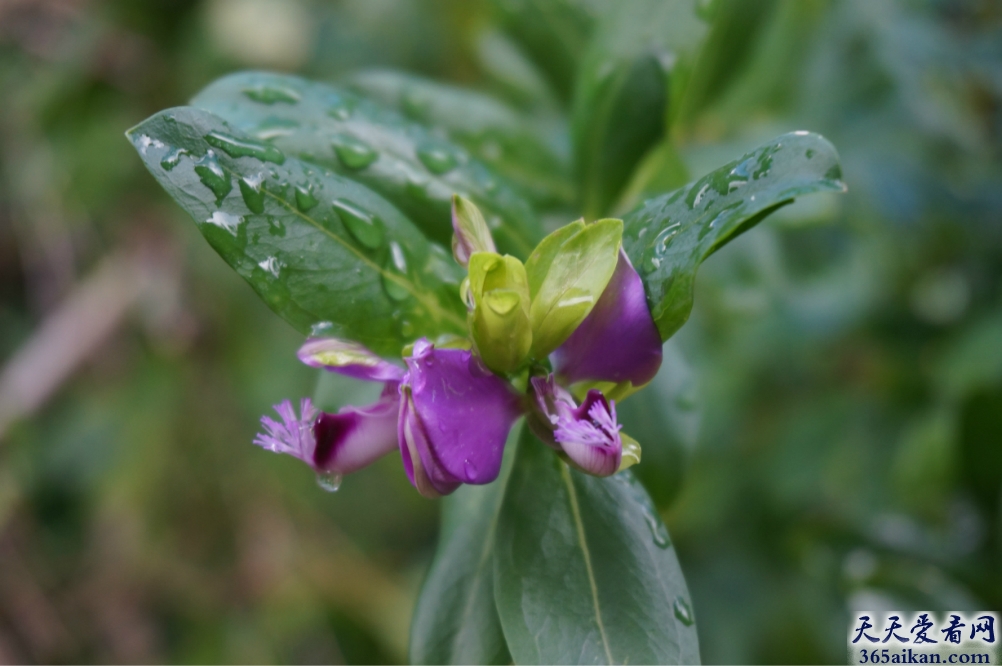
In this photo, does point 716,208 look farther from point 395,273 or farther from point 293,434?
point 293,434

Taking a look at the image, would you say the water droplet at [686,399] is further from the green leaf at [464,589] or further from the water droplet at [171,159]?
the water droplet at [171,159]

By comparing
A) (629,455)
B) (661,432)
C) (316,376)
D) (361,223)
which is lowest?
(316,376)

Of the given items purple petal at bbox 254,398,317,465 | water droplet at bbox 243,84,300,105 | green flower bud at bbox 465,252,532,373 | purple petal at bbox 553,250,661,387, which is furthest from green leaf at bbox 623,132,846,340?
water droplet at bbox 243,84,300,105

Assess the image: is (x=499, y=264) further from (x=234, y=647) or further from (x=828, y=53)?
(x=234, y=647)

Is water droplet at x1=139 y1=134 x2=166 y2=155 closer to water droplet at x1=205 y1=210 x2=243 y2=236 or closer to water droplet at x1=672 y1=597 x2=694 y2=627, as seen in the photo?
water droplet at x1=205 y1=210 x2=243 y2=236

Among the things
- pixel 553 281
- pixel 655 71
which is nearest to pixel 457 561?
pixel 553 281

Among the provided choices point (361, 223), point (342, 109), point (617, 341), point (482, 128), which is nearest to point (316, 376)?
point (482, 128)

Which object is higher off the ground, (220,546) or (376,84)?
(376,84)

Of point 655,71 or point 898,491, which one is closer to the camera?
point 655,71
